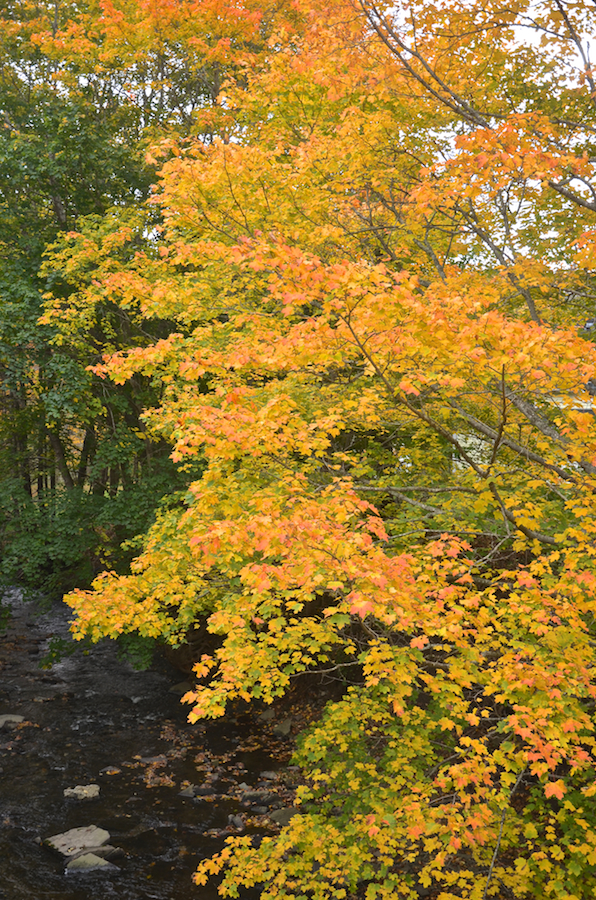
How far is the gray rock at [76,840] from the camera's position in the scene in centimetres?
923

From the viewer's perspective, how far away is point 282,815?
1000 centimetres

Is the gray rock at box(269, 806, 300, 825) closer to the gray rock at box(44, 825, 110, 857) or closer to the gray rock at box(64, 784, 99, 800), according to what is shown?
the gray rock at box(44, 825, 110, 857)

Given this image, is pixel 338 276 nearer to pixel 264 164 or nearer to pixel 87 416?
pixel 264 164

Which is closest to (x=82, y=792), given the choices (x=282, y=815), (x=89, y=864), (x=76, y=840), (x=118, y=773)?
(x=118, y=773)

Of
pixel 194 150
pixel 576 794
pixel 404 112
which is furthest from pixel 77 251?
pixel 576 794

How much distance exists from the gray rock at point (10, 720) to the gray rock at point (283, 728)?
5.43 m

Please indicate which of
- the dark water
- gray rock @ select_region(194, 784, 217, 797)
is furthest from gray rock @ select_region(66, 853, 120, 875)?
Result: gray rock @ select_region(194, 784, 217, 797)

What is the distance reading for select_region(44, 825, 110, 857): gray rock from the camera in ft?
30.3

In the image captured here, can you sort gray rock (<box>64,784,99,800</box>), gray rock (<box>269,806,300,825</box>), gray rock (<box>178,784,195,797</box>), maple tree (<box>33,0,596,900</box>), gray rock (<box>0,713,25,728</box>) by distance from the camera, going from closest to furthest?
maple tree (<box>33,0,596,900</box>)
gray rock (<box>269,806,300,825</box>)
gray rock (<box>64,784,99,800</box>)
gray rock (<box>178,784,195,797</box>)
gray rock (<box>0,713,25,728</box>)

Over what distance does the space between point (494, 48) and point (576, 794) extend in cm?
919

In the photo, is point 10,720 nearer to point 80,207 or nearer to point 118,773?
point 118,773

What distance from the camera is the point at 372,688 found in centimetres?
798

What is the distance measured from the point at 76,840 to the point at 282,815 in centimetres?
318

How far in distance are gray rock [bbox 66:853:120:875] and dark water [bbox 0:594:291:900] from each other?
4.1 inches
